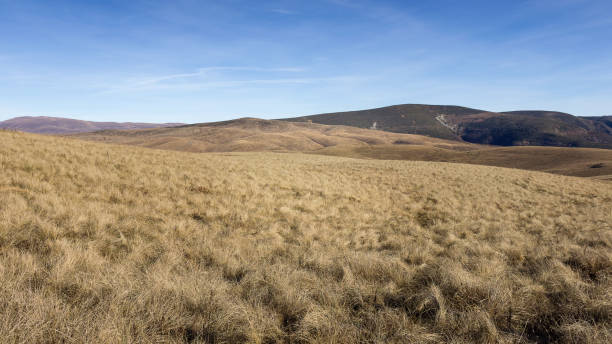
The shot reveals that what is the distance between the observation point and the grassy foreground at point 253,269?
2.80m

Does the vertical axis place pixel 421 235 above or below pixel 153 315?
below

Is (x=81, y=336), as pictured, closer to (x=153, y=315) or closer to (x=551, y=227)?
(x=153, y=315)

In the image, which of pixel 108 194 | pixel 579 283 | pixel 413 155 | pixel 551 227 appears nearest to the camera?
pixel 579 283

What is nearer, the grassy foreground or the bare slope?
the grassy foreground

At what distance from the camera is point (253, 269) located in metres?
4.33

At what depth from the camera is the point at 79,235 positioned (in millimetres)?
5176

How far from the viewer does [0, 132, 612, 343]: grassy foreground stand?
110 inches

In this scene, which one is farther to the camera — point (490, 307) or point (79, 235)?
point (79, 235)

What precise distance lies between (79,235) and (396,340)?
232 inches

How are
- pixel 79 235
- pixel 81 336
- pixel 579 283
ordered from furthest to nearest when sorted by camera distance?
pixel 79 235 < pixel 579 283 < pixel 81 336

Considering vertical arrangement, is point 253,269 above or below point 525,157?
below

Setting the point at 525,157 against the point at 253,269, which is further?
the point at 525,157

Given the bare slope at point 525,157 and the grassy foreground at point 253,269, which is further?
the bare slope at point 525,157

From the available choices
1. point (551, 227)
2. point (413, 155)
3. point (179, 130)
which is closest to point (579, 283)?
point (551, 227)
